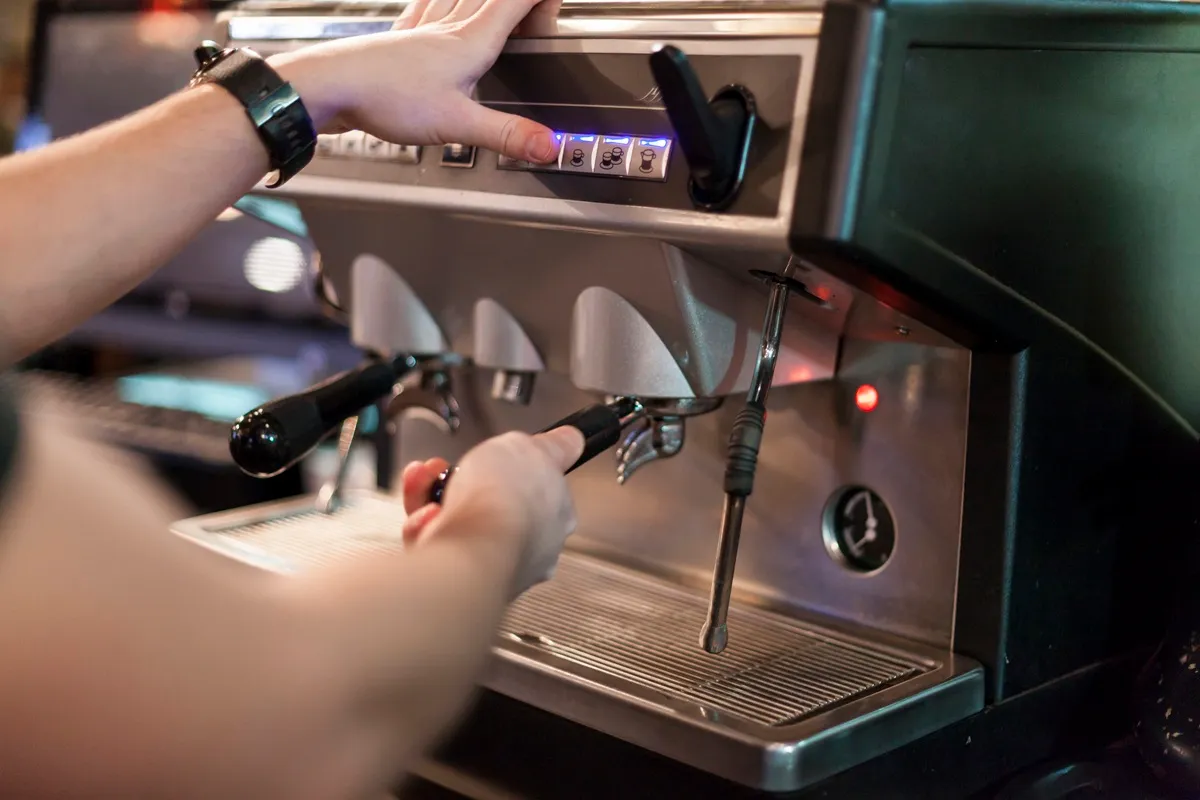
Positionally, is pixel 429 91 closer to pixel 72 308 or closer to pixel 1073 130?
pixel 72 308

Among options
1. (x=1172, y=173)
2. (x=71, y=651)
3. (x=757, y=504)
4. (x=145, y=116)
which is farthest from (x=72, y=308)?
(x=1172, y=173)

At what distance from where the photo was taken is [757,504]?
Answer: 2.70ft

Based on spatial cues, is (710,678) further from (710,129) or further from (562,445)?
(710,129)

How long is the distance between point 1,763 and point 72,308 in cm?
23

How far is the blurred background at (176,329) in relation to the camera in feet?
3.87

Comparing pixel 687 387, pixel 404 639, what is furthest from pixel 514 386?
pixel 404 639

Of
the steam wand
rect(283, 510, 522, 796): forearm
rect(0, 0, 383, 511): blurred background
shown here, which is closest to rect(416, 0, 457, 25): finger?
the steam wand

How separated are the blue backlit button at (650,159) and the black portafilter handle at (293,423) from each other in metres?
0.26

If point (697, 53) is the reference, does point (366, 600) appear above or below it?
below

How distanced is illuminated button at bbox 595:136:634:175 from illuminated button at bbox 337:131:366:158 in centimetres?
19

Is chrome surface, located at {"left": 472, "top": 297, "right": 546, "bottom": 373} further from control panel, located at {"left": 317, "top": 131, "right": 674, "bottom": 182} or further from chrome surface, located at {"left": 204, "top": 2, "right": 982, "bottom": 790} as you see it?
control panel, located at {"left": 317, "top": 131, "right": 674, "bottom": 182}

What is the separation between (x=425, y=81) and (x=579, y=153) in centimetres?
10

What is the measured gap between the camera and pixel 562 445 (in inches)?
23.7

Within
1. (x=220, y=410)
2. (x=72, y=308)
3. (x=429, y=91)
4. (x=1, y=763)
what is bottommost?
(x=220, y=410)
